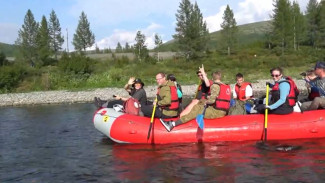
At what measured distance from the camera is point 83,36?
54594 mm

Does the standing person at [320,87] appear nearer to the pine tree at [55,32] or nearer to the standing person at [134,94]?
the standing person at [134,94]

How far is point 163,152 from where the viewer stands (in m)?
7.97

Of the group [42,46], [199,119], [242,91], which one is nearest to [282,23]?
[42,46]

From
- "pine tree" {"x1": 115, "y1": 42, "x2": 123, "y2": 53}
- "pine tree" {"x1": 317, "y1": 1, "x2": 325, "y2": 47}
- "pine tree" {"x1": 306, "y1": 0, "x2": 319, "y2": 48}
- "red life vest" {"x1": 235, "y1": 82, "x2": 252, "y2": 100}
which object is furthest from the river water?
"pine tree" {"x1": 115, "y1": 42, "x2": 123, "y2": 53}

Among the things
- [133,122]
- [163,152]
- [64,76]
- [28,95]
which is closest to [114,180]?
[163,152]

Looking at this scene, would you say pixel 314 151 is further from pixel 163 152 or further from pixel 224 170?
pixel 163 152

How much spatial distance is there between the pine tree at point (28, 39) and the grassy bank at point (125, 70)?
9.39 m

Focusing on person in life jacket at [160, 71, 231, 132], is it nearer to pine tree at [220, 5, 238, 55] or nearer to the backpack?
the backpack

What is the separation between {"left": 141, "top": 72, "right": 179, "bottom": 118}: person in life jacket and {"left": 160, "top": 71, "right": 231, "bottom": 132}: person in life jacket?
12.5 inches

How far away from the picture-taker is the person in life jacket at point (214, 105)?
27.3 feet

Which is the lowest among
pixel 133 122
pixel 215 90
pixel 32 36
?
pixel 133 122

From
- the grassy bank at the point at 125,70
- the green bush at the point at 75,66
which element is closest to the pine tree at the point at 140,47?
the grassy bank at the point at 125,70

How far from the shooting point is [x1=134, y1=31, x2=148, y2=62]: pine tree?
39.6 metres

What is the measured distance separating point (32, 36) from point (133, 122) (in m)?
39.1
